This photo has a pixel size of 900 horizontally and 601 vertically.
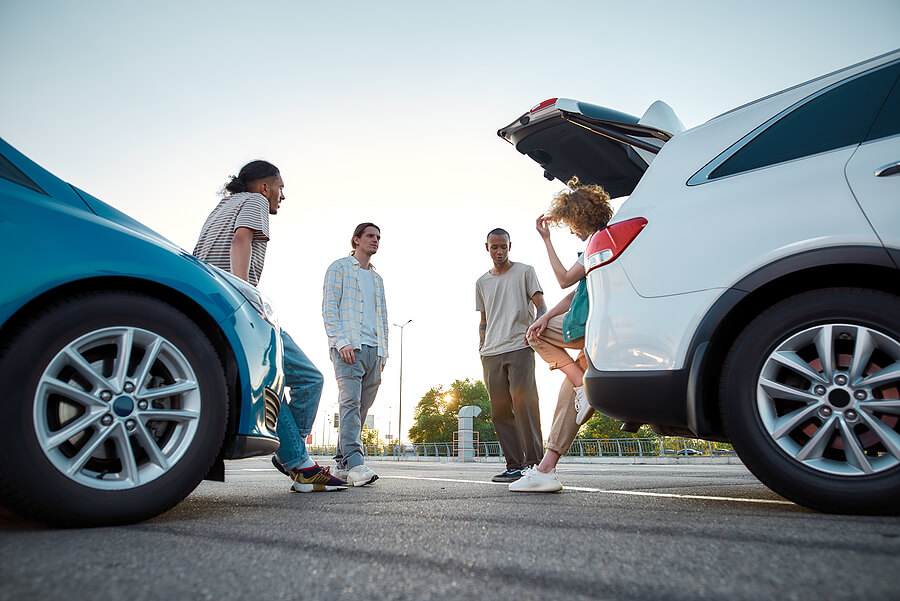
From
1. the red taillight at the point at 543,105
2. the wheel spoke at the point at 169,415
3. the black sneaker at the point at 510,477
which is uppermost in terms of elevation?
the red taillight at the point at 543,105

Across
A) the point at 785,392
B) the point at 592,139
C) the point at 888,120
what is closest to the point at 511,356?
the point at 592,139

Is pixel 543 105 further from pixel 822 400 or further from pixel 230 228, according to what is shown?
pixel 822 400

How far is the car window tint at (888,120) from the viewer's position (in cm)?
244

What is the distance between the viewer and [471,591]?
1254 millimetres

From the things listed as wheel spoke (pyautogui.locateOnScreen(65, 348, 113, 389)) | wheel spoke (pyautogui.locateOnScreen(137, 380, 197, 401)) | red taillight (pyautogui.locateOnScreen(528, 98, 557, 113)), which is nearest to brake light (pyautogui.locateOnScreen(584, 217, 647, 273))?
red taillight (pyautogui.locateOnScreen(528, 98, 557, 113))

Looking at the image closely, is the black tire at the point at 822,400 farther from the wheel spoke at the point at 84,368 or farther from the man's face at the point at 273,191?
the man's face at the point at 273,191

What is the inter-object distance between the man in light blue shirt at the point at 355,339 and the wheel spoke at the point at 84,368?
2.77m

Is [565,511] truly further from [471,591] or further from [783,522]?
[471,591]

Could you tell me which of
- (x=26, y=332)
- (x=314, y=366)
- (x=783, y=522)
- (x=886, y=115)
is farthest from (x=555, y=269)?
(x=26, y=332)

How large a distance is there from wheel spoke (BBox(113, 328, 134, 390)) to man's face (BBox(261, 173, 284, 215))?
2.10 m

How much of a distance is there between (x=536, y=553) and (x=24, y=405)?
1.67 meters

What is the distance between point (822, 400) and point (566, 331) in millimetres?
1562

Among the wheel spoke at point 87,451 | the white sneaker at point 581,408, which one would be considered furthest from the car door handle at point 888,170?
the wheel spoke at point 87,451

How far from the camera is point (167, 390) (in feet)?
7.24
